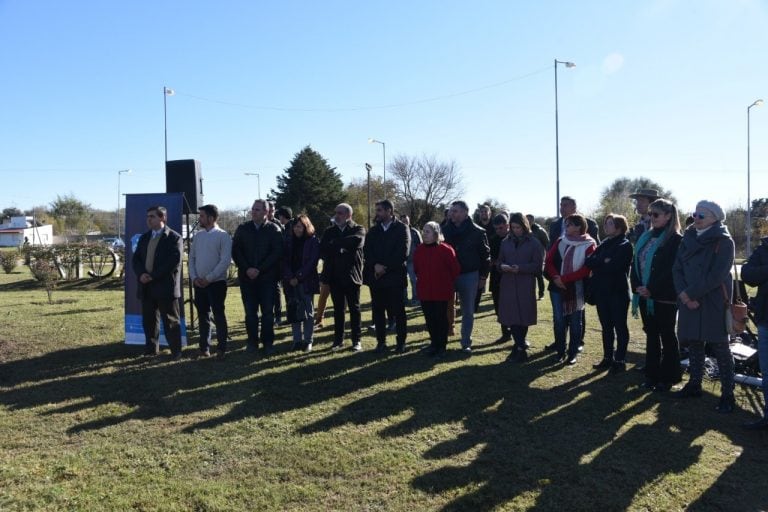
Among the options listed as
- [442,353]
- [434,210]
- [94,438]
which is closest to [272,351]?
[442,353]

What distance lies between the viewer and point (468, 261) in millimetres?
7250

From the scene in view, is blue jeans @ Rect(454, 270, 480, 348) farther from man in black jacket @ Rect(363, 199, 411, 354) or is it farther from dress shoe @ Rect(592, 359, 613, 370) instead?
dress shoe @ Rect(592, 359, 613, 370)

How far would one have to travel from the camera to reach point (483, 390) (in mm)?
5625

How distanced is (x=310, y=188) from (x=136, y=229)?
4240cm

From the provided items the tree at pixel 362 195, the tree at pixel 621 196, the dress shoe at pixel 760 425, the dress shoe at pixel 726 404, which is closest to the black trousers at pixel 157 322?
the dress shoe at pixel 726 404

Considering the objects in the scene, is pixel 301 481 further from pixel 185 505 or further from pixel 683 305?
pixel 683 305

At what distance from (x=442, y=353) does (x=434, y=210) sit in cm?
4982

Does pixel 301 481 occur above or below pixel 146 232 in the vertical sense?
below

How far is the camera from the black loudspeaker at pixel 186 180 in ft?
28.8

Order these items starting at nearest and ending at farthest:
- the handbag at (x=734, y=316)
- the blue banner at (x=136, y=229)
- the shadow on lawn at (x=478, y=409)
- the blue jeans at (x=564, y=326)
Answer: the shadow on lawn at (x=478, y=409), the handbag at (x=734, y=316), the blue jeans at (x=564, y=326), the blue banner at (x=136, y=229)

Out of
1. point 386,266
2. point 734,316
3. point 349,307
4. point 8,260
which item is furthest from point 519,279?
point 8,260

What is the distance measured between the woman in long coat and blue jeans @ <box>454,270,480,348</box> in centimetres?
46

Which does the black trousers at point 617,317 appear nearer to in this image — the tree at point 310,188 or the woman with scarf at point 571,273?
the woman with scarf at point 571,273

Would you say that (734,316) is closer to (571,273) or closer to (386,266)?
(571,273)
